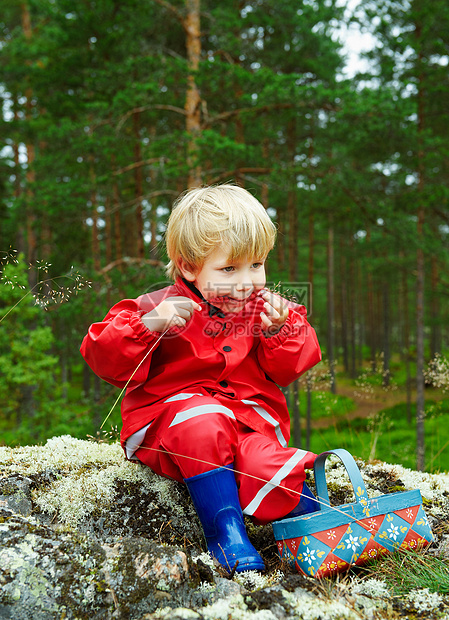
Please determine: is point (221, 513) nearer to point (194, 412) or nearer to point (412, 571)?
point (194, 412)

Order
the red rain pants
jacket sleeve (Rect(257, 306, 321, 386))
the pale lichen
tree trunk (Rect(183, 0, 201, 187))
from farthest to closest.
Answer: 1. tree trunk (Rect(183, 0, 201, 187))
2. jacket sleeve (Rect(257, 306, 321, 386))
3. the red rain pants
4. the pale lichen

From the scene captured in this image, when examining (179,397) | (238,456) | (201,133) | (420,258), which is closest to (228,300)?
(179,397)

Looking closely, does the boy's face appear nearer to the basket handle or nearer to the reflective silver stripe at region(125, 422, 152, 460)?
the reflective silver stripe at region(125, 422, 152, 460)

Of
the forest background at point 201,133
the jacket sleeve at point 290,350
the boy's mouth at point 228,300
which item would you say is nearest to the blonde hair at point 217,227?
the boy's mouth at point 228,300

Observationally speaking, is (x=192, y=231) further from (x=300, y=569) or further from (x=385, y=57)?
(x=385, y=57)

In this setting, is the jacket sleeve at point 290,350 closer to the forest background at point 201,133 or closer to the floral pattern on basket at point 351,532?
the floral pattern on basket at point 351,532

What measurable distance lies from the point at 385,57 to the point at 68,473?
9.35 metres

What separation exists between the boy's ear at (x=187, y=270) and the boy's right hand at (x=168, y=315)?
0.75 feet

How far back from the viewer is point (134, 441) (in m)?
2.06

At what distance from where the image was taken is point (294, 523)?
160 centimetres

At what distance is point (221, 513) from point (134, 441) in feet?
1.86

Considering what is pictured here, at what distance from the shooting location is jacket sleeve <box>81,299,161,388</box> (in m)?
1.91

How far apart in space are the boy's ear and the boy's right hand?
230 mm

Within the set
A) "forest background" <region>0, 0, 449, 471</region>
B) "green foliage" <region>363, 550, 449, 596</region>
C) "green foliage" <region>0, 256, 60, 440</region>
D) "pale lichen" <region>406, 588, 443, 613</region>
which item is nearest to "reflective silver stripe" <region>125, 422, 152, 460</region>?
"green foliage" <region>363, 550, 449, 596</region>
